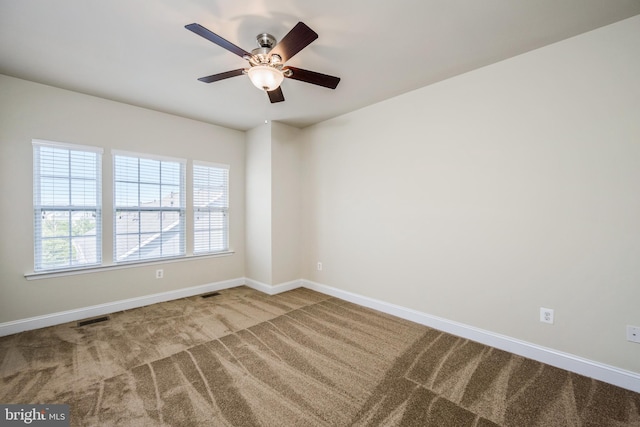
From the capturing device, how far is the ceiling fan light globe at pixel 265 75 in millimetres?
2023

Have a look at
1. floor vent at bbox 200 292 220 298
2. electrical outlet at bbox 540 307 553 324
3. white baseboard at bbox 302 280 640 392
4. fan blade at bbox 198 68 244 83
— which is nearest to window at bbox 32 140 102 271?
floor vent at bbox 200 292 220 298

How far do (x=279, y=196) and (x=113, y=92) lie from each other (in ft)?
8.15

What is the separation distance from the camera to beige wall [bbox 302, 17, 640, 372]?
6.73 feet

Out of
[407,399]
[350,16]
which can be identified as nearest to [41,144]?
[350,16]

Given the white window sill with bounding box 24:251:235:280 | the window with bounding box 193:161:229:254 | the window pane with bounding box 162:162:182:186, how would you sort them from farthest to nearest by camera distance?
1. the window with bounding box 193:161:229:254
2. the window pane with bounding box 162:162:182:186
3. the white window sill with bounding box 24:251:235:280

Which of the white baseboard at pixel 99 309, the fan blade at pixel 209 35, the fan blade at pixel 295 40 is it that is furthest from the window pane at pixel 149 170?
the fan blade at pixel 295 40

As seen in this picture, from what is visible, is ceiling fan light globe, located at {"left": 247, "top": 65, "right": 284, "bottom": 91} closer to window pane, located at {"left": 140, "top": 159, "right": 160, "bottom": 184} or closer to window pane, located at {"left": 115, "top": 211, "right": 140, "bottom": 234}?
window pane, located at {"left": 140, "top": 159, "right": 160, "bottom": 184}

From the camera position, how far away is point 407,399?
189 cm

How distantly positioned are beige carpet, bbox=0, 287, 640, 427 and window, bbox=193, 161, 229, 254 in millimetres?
1513

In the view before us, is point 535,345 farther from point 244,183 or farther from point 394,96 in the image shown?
point 244,183

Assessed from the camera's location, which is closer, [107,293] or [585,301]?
[585,301]

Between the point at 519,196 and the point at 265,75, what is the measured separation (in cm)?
255

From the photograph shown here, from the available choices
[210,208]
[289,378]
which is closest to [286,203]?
[210,208]

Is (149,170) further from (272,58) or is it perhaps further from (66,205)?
(272,58)
